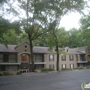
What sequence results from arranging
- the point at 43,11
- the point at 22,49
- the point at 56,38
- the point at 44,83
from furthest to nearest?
the point at 22,49 → the point at 56,38 → the point at 43,11 → the point at 44,83

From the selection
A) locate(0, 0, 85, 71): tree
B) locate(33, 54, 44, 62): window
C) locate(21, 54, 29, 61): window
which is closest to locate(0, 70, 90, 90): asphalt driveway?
locate(0, 0, 85, 71): tree

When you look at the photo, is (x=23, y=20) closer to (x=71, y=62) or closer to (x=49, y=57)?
(x=49, y=57)

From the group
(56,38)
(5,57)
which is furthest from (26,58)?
(56,38)

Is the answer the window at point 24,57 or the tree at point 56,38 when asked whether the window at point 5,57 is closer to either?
the window at point 24,57

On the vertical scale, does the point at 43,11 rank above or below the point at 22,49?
above

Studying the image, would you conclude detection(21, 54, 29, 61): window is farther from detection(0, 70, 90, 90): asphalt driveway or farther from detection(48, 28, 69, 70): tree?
detection(0, 70, 90, 90): asphalt driveway

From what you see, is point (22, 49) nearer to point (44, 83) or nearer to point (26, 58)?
point (26, 58)

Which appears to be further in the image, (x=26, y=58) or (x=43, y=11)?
(x=26, y=58)

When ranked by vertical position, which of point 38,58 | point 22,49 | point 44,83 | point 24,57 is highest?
point 22,49

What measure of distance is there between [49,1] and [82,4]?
6.74 m

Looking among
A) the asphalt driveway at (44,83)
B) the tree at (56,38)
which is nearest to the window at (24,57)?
the tree at (56,38)

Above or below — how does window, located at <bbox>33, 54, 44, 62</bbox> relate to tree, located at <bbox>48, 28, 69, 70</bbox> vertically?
below

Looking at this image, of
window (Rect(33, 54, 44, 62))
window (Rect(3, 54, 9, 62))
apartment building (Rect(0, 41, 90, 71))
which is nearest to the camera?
apartment building (Rect(0, 41, 90, 71))

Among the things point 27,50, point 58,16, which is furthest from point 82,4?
point 27,50
